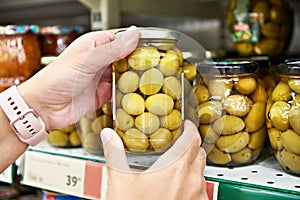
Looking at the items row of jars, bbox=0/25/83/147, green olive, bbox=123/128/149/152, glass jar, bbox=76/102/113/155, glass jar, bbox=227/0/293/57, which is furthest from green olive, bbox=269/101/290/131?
row of jars, bbox=0/25/83/147

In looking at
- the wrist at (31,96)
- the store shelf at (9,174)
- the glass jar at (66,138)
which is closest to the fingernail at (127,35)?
the wrist at (31,96)

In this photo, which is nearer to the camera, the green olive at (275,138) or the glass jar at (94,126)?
the green olive at (275,138)

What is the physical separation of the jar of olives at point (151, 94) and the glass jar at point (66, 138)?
0.99 feet

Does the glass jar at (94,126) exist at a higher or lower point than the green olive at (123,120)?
lower

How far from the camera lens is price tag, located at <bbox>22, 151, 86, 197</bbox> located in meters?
0.88

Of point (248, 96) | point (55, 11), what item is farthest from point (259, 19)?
point (55, 11)

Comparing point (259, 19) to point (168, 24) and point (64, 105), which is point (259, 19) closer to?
point (64, 105)

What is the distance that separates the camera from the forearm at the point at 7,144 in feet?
2.74

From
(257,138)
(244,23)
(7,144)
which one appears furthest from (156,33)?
(244,23)

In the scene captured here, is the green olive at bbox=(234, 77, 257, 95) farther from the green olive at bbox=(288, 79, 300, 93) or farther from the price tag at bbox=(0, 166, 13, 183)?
the price tag at bbox=(0, 166, 13, 183)

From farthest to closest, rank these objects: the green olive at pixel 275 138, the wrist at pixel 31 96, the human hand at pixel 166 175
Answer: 1. the wrist at pixel 31 96
2. the green olive at pixel 275 138
3. the human hand at pixel 166 175

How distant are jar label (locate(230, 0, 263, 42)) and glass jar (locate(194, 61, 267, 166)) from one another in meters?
0.34

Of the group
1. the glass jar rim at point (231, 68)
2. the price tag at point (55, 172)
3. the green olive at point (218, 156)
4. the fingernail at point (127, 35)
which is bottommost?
the price tag at point (55, 172)

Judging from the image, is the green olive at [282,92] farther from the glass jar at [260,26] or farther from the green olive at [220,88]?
the glass jar at [260,26]
